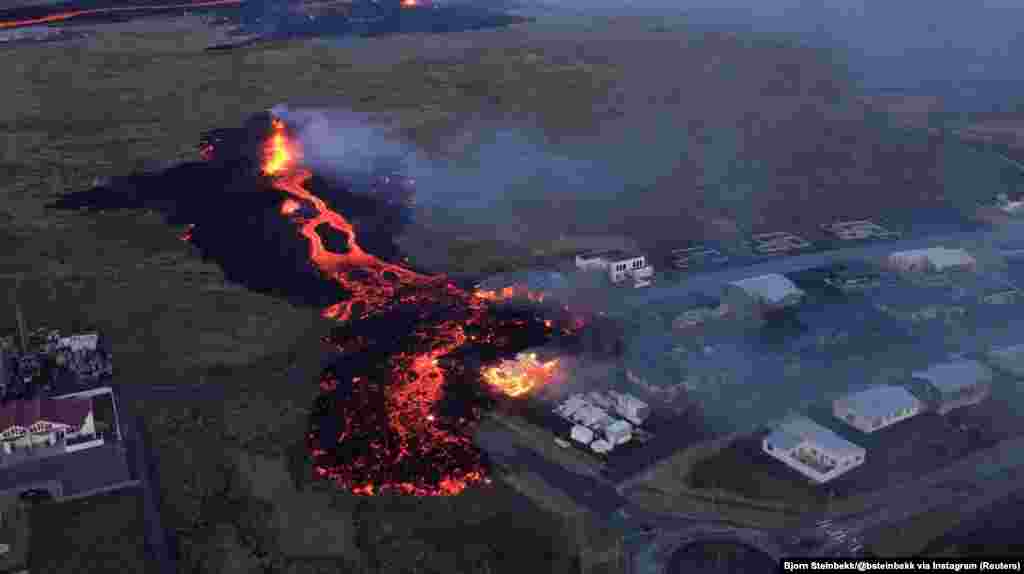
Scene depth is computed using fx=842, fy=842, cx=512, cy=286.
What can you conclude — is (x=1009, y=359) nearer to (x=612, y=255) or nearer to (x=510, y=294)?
(x=612, y=255)

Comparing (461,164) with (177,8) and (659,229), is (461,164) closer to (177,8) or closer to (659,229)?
(659,229)

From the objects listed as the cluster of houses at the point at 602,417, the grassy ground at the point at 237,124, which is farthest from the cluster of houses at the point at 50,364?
the cluster of houses at the point at 602,417

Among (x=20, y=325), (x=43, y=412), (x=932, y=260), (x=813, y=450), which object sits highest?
(x=932, y=260)

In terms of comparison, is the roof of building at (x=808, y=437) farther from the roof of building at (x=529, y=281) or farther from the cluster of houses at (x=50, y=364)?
the cluster of houses at (x=50, y=364)

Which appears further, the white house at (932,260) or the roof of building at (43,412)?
the white house at (932,260)

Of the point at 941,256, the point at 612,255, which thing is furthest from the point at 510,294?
the point at 941,256

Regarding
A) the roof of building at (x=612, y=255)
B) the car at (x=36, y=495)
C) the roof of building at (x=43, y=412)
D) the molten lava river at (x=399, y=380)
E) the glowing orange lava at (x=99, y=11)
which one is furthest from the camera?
the glowing orange lava at (x=99, y=11)
